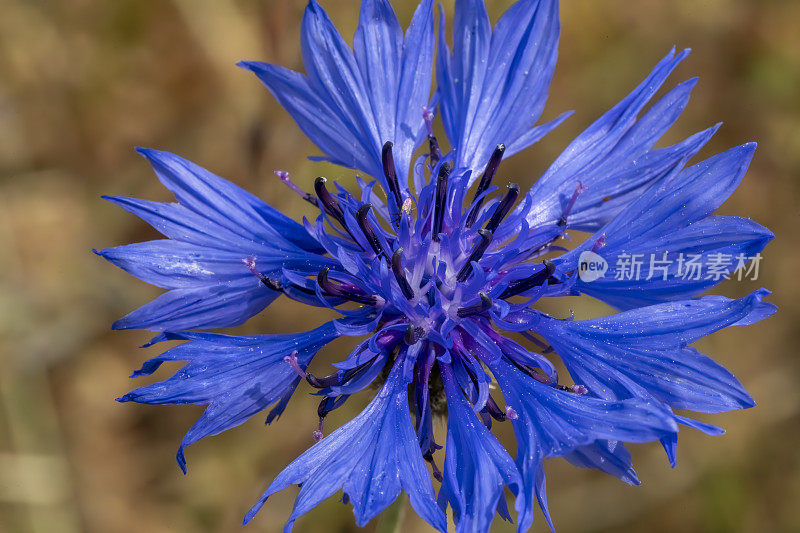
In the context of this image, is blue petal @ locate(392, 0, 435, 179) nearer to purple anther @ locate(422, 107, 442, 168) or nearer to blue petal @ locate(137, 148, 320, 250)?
purple anther @ locate(422, 107, 442, 168)

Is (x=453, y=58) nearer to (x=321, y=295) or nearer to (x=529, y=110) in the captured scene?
(x=529, y=110)

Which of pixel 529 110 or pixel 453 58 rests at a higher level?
pixel 453 58

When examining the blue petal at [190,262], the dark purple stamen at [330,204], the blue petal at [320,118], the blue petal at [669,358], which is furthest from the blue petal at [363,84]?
the blue petal at [669,358]

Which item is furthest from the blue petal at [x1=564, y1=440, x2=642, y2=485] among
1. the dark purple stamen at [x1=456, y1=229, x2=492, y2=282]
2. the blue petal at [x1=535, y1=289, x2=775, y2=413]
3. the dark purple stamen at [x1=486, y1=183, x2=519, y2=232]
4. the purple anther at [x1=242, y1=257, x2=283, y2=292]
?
the purple anther at [x1=242, y1=257, x2=283, y2=292]

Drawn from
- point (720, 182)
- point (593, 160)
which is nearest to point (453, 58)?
point (593, 160)

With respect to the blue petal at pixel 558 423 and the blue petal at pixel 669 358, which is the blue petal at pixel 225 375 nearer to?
the blue petal at pixel 558 423
